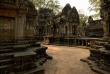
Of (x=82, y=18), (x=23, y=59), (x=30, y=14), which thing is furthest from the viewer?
(x=82, y=18)

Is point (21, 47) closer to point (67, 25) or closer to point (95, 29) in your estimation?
point (67, 25)

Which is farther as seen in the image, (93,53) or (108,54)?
(93,53)

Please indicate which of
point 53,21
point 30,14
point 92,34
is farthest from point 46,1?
point 30,14

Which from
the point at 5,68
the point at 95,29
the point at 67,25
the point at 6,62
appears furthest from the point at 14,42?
the point at 95,29

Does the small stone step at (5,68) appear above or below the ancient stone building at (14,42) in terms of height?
below

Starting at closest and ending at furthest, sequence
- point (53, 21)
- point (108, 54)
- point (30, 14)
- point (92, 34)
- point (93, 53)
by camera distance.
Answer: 1. point (108, 54)
2. point (93, 53)
3. point (30, 14)
4. point (53, 21)
5. point (92, 34)

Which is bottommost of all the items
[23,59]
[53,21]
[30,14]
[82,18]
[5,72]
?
[5,72]

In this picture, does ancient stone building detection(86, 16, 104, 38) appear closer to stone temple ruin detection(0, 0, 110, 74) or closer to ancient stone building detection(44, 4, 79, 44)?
ancient stone building detection(44, 4, 79, 44)

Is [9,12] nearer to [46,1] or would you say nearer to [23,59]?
[23,59]

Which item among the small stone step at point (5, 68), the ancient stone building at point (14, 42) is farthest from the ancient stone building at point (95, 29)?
the small stone step at point (5, 68)

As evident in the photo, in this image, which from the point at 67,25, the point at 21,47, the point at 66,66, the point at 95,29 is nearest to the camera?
the point at 21,47

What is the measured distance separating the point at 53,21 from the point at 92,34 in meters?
9.49

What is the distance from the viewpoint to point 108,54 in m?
2.79

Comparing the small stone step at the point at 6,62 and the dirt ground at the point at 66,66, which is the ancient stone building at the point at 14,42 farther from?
the dirt ground at the point at 66,66
